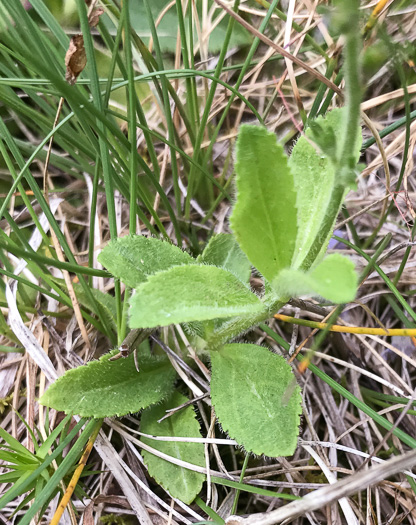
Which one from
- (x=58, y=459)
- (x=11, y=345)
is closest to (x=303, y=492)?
(x=58, y=459)

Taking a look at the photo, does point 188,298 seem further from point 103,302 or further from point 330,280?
point 103,302

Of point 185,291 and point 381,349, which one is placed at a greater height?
point 185,291

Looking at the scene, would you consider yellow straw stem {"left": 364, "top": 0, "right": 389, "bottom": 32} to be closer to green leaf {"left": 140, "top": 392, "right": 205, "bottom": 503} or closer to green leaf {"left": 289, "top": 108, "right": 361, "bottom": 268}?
green leaf {"left": 289, "top": 108, "right": 361, "bottom": 268}

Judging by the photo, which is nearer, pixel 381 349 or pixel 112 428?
pixel 112 428

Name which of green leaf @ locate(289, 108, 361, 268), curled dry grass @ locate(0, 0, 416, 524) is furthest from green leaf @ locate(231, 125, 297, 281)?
curled dry grass @ locate(0, 0, 416, 524)

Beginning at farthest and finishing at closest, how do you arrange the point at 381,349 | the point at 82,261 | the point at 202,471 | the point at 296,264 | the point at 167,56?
the point at 167,56
the point at 82,261
the point at 381,349
the point at 202,471
the point at 296,264

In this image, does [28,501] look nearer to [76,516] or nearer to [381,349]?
[76,516]

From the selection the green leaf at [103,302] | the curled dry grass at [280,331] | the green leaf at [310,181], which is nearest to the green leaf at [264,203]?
the green leaf at [310,181]

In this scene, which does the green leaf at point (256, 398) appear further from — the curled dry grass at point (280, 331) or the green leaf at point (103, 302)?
the green leaf at point (103, 302)
